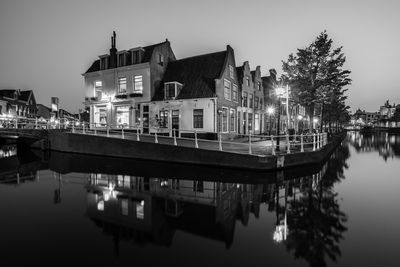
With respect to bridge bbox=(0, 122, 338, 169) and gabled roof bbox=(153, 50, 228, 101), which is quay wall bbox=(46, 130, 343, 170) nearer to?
bridge bbox=(0, 122, 338, 169)

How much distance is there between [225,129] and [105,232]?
20.5 meters

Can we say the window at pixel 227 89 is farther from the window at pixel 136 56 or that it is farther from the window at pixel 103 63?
the window at pixel 103 63

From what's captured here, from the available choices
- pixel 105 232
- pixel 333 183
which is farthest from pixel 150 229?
pixel 333 183

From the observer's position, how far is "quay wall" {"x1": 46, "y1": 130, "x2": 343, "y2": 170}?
42.5 feet

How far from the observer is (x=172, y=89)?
993 inches

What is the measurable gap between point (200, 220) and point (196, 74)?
69.8 feet

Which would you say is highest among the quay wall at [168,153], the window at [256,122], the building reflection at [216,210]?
the window at [256,122]

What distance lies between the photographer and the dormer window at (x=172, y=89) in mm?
24938

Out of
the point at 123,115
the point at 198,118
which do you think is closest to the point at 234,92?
the point at 198,118

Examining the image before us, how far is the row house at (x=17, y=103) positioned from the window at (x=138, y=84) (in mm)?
45216

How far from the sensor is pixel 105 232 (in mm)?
6043

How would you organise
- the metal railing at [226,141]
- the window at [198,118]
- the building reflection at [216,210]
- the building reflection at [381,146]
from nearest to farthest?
the building reflection at [216,210] < the metal railing at [226,141] < the window at [198,118] < the building reflection at [381,146]

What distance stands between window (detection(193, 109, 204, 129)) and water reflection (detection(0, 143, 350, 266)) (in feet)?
33.8

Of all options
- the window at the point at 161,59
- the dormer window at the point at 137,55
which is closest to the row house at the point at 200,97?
the window at the point at 161,59
